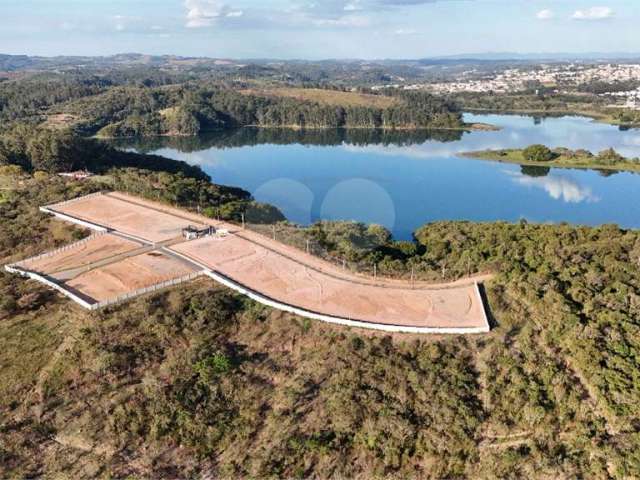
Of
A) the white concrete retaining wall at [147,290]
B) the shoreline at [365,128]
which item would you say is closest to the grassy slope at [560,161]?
the shoreline at [365,128]

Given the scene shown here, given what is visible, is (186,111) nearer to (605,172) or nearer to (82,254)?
(605,172)

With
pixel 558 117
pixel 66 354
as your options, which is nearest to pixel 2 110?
pixel 66 354

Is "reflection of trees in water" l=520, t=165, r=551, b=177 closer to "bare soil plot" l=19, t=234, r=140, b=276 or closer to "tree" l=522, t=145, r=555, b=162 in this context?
"tree" l=522, t=145, r=555, b=162

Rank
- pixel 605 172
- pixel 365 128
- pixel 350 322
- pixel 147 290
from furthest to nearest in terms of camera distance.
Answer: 1. pixel 365 128
2. pixel 605 172
3. pixel 147 290
4. pixel 350 322

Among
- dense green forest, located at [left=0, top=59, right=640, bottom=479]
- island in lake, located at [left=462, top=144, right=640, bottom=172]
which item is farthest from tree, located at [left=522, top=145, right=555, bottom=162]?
dense green forest, located at [left=0, top=59, right=640, bottom=479]

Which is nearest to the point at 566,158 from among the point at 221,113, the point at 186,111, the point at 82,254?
the point at 82,254

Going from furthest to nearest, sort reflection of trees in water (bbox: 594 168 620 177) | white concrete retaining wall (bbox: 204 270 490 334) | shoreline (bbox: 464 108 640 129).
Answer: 1. shoreline (bbox: 464 108 640 129)
2. reflection of trees in water (bbox: 594 168 620 177)
3. white concrete retaining wall (bbox: 204 270 490 334)

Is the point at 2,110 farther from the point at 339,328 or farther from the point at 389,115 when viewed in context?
the point at 339,328
